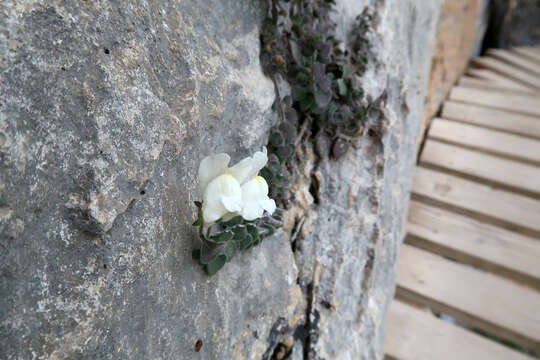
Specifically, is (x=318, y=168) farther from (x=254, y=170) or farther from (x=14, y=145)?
(x=14, y=145)

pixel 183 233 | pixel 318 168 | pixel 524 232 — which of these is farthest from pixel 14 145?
pixel 524 232

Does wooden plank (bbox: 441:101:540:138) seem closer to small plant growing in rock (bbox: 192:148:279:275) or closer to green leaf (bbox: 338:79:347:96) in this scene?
green leaf (bbox: 338:79:347:96)

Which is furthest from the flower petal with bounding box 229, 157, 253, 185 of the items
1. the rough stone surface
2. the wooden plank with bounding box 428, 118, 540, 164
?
the rough stone surface

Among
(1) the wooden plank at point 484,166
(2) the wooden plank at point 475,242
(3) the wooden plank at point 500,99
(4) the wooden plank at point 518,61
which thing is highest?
(3) the wooden plank at point 500,99

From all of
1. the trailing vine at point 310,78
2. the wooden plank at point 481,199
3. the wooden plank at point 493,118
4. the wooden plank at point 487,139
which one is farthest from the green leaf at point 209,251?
the wooden plank at point 493,118

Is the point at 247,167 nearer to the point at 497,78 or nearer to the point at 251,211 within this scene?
the point at 251,211

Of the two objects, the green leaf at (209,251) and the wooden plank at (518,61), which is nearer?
the green leaf at (209,251)

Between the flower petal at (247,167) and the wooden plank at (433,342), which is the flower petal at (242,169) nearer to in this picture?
the flower petal at (247,167)
